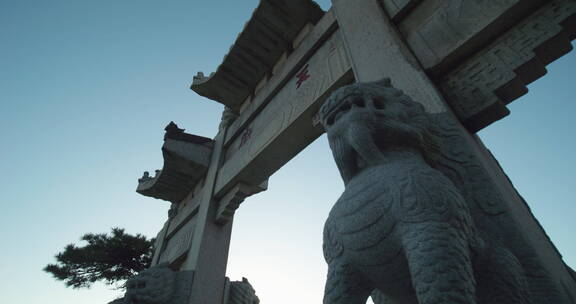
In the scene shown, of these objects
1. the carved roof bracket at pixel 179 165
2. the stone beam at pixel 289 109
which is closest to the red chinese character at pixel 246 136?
the stone beam at pixel 289 109

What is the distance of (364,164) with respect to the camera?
1380mm

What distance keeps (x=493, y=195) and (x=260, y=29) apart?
4020mm

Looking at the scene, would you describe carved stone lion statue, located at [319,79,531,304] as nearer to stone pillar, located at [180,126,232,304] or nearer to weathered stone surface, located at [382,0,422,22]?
weathered stone surface, located at [382,0,422,22]

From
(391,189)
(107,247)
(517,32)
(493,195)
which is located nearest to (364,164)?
(391,189)

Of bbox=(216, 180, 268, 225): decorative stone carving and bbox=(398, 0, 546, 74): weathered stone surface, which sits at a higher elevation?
bbox=(216, 180, 268, 225): decorative stone carving

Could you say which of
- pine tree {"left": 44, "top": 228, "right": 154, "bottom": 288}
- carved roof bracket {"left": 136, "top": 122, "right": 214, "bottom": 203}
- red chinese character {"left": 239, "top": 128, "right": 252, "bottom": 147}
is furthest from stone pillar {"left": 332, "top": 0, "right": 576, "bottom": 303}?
pine tree {"left": 44, "top": 228, "right": 154, "bottom": 288}

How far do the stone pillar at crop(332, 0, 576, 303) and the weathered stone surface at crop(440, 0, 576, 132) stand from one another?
0.17m

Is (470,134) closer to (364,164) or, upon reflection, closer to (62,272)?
(364,164)

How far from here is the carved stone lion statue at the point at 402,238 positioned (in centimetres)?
93

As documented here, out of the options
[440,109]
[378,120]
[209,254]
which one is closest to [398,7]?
[440,109]

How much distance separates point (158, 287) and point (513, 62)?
12.5ft

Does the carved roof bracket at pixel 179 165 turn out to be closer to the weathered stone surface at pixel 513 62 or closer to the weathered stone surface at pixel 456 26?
the weathered stone surface at pixel 456 26

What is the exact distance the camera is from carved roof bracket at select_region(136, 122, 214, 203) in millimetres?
5324

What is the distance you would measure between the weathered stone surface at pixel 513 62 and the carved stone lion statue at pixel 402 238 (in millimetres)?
753
